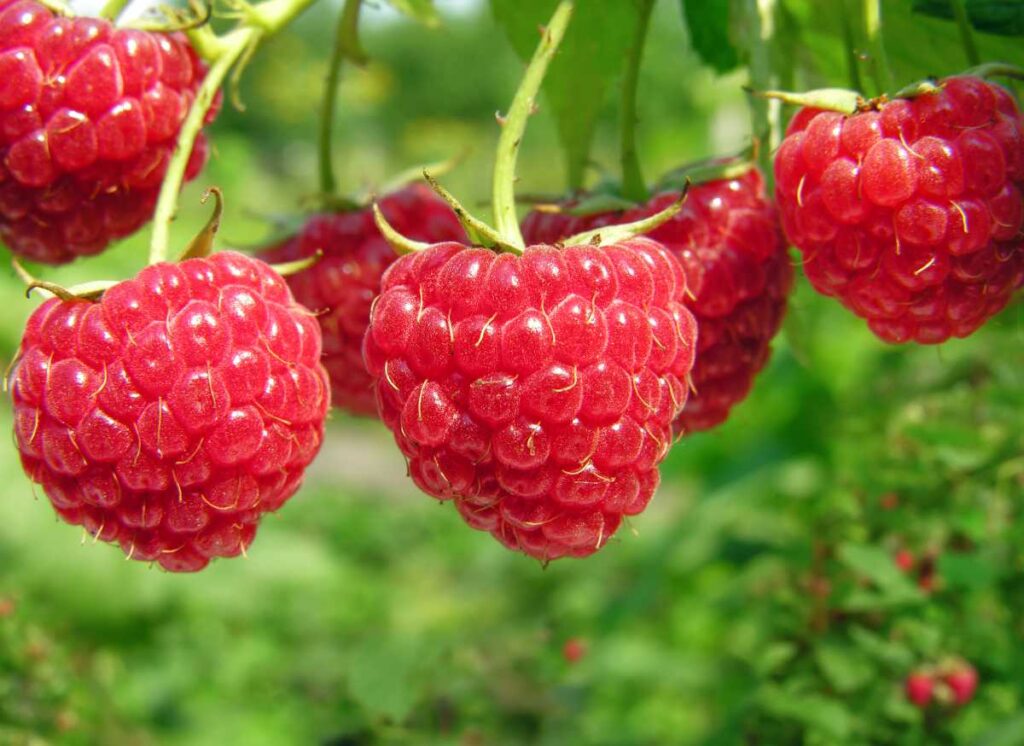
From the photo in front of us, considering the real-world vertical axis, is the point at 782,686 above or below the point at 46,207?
below

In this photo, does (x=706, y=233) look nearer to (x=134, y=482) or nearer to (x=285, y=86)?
(x=134, y=482)

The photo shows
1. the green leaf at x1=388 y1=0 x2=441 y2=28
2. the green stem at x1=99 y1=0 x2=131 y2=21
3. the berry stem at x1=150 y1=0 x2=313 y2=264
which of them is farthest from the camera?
the green leaf at x1=388 y1=0 x2=441 y2=28

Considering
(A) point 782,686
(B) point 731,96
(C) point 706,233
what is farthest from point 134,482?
(B) point 731,96

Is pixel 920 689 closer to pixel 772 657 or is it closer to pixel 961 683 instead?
pixel 961 683

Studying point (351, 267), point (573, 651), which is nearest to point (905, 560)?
point (573, 651)

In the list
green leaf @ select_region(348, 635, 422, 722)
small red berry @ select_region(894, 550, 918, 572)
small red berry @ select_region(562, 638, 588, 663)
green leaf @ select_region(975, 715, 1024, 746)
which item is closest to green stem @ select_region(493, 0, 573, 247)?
green leaf @ select_region(348, 635, 422, 722)

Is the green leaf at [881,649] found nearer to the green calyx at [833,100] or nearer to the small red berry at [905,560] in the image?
the small red berry at [905,560]

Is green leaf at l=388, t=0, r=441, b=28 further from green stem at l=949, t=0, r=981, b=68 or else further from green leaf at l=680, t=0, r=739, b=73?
green stem at l=949, t=0, r=981, b=68
